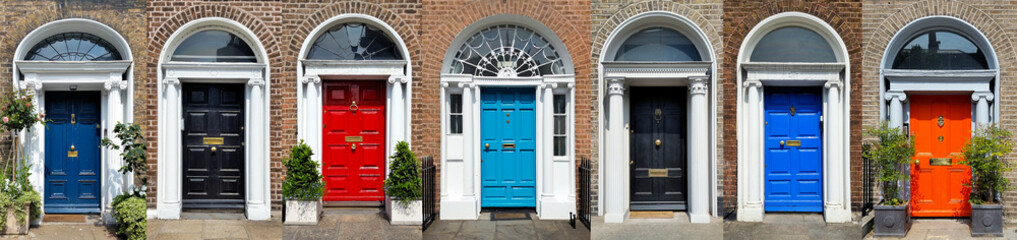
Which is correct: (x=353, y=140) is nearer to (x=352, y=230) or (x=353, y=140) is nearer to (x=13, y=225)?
(x=352, y=230)

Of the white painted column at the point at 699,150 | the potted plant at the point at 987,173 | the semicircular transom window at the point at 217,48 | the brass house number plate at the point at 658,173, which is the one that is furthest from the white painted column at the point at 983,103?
the semicircular transom window at the point at 217,48

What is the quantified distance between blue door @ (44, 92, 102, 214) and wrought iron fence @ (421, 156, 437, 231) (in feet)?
13.5

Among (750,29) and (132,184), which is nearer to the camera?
(750,29)

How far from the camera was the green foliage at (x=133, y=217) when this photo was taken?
330 inches

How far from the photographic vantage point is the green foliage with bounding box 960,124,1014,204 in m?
8.65

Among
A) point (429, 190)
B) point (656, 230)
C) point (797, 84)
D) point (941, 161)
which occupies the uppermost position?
point (797, 84)

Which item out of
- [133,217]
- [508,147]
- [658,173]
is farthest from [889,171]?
[133,217]

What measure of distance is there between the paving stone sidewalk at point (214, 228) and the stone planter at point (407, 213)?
1.32 meters

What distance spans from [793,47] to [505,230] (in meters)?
3.86

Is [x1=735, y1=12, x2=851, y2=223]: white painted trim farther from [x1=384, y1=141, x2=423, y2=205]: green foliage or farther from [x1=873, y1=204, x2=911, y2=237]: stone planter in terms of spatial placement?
[x1=384, y1=141, x2=423, y2=205]: green foliage

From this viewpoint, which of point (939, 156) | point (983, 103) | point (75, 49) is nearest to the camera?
point (983, 103)

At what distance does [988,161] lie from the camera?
345 inches

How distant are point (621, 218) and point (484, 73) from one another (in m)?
2.25

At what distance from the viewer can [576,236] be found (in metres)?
8.05
